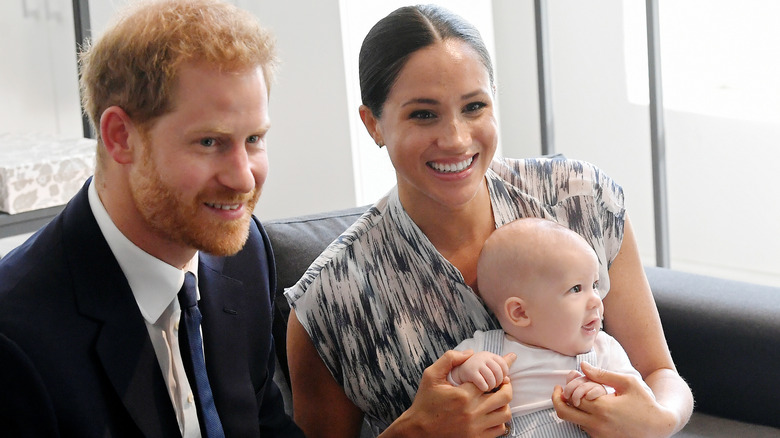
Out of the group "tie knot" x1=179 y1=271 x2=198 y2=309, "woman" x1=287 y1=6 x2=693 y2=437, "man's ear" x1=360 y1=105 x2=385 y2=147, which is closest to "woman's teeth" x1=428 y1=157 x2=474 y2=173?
"woman" x1=287 y1=6 x2=693 y2=437

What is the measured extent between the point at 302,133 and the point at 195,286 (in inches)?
102

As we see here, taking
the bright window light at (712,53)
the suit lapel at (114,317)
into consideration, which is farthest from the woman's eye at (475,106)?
the bright window light at (712,53)

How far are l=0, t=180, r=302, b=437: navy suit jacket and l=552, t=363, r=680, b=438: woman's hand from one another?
54 cm

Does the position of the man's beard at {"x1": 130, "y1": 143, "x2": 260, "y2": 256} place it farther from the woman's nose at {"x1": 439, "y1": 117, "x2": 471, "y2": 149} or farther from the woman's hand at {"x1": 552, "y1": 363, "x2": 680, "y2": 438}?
the woman's hand at {"x1": 552, "y1": 363, "x2": 680, "y2": 438}

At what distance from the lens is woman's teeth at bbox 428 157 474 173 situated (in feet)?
5.90

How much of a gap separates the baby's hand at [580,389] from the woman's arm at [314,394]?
0.47 m

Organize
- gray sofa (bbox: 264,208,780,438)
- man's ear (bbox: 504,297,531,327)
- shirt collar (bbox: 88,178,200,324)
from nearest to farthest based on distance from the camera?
shirt collar (bbox: 88,178,200,324) < man's ear (bbox: 504,297,531,327) < gray sofa (bbox: 264,208,780,438)

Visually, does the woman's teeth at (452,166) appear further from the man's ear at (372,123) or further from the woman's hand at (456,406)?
the woman's hand at (456,406)

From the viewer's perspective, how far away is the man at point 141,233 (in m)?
1.38

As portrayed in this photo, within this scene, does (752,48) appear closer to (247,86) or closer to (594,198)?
(594,198)

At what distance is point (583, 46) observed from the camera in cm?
473

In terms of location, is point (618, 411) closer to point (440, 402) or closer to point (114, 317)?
point (440, 402)

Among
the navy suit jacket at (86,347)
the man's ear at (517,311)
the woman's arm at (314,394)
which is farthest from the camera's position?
the woman's arm at (314,394)

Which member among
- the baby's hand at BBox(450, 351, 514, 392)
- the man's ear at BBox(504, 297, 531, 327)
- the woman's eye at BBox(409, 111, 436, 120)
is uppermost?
the woman's eye at BBox(409, 111, 436, 120)
